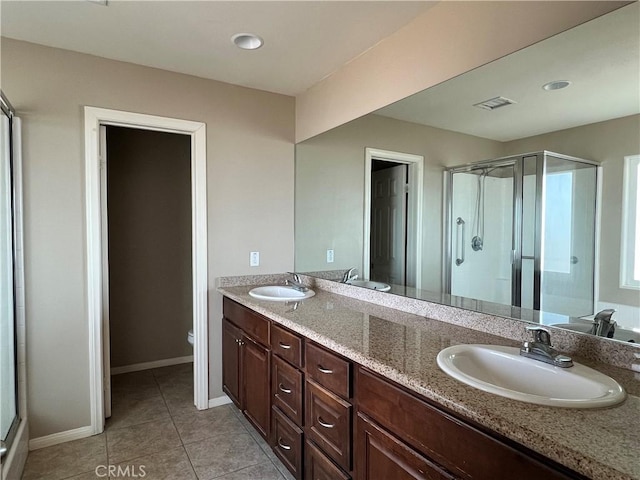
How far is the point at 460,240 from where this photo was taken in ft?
6.28

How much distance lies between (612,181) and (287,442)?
181 cm

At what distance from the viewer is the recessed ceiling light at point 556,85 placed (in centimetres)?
141

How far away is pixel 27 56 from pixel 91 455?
236 centimetres

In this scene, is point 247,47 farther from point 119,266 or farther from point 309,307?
point 119,266

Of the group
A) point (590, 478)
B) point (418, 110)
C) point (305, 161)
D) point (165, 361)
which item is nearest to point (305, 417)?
point (590, 478)

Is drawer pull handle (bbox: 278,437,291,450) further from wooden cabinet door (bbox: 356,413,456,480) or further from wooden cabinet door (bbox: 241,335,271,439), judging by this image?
wooden cabinet door (bbox: 356,413,456,480)

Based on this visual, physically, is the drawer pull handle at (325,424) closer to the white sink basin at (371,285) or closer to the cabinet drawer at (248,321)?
the cabinet drawer at (248,321)

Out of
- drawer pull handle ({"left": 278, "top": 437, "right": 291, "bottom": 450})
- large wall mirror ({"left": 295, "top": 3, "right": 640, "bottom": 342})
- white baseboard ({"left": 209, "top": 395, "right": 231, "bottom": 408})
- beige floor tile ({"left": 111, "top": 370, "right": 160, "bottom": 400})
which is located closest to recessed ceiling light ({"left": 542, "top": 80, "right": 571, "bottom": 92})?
large wall mirror ({"left": 295, "top": 3, "right": 640, "bottom": 342})

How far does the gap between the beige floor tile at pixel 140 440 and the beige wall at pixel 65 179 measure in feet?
0.78

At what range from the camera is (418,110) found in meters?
1.96

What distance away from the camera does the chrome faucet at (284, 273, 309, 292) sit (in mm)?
2583

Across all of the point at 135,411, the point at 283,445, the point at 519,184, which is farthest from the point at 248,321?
the point at 519,184

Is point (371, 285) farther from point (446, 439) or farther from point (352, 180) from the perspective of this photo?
point (446, 439)

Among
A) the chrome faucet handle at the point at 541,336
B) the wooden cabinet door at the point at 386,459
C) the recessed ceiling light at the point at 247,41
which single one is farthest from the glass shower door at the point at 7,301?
the chrome faucet handle at the point at 541,336
